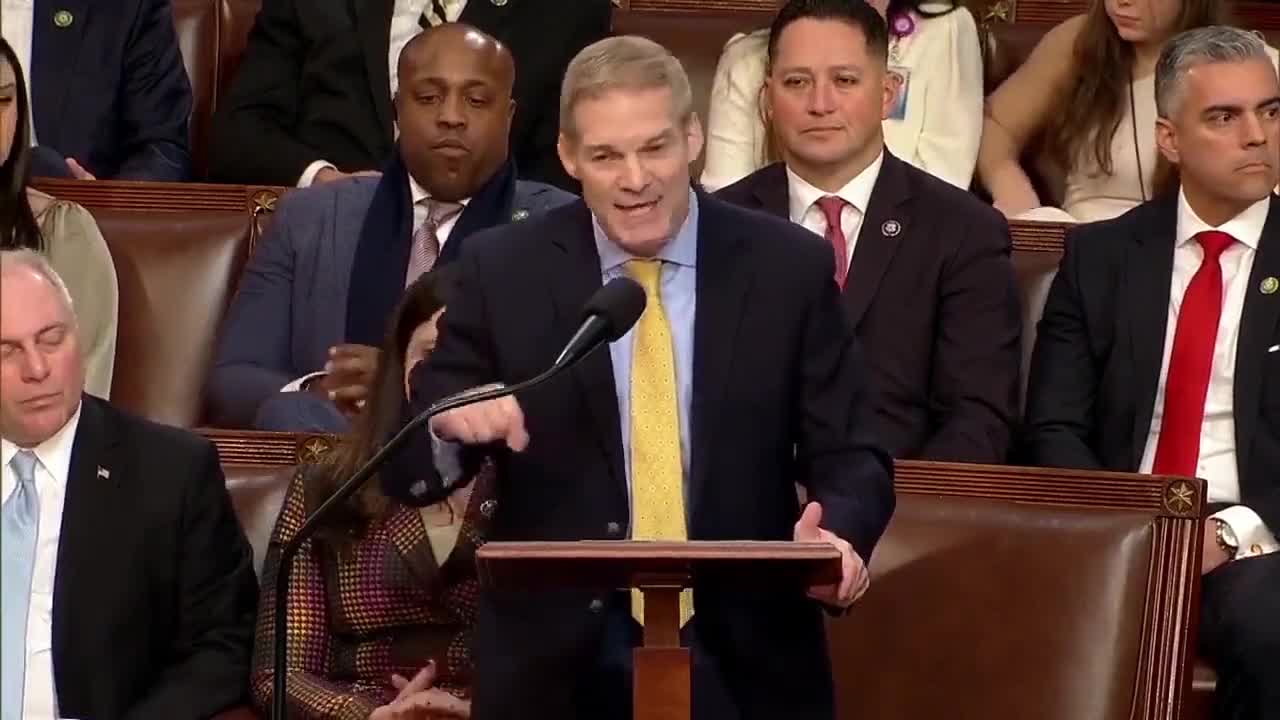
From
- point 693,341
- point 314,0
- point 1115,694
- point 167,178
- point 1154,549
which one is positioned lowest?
point 1115,694

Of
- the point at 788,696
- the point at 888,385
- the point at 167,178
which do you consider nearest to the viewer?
the point at 788,696

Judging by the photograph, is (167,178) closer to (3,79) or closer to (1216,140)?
(3,79)

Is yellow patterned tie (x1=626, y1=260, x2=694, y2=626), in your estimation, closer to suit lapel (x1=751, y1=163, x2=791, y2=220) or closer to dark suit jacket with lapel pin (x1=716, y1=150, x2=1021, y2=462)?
dark suit jacket with lapel pin (x1=716, y1=150, x2=1021, y2=462)

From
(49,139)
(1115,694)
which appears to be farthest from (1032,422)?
(49,139)

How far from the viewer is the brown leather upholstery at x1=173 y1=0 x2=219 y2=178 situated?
3.88m

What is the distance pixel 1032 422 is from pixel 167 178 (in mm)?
1523

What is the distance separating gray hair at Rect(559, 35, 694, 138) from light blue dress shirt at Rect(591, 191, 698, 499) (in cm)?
10

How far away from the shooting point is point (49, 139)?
363 cm

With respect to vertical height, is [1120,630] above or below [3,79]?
below

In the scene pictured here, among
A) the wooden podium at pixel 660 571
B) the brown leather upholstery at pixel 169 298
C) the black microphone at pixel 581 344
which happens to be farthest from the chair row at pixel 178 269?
the wooden podium at pixel 660 571

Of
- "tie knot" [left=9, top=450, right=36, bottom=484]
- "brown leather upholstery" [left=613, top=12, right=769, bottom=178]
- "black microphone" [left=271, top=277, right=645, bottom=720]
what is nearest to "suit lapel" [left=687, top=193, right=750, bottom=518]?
"black microphone" [left=271, top=277, right=645, bottom=720]

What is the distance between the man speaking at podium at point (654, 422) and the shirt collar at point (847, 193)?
1.04 meters

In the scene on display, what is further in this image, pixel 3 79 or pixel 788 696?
pixel 3 79

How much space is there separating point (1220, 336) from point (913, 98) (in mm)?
847
